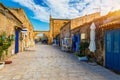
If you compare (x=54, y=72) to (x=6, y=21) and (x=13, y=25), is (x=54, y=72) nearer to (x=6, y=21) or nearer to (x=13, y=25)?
(x=6, y=21)

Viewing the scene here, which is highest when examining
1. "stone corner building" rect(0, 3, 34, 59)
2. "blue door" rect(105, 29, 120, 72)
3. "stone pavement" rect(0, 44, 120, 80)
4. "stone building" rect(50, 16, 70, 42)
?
"stone building" rect(50, 16, 70, 42)

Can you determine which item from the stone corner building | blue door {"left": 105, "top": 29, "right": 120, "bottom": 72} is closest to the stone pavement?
blue door {"left": 105, "top": 29, "right": 120, "bottom": 72}

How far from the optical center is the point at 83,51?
12828 mm

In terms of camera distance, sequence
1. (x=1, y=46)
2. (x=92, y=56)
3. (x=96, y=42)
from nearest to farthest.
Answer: (x=1, y=46) < (x=96, y=42) < (x=92, y=56)

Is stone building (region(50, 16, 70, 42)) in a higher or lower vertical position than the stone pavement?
higher

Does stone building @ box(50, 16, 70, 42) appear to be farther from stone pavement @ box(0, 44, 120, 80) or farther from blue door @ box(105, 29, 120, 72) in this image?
blue door @ box(105, 29, 120, 72)

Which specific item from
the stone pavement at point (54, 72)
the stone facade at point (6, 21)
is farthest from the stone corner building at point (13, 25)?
the stone pavement at point (54, 72)

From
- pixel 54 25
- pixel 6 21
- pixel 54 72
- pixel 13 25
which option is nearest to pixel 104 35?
pixel 54 72

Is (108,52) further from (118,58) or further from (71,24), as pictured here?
(71,24)

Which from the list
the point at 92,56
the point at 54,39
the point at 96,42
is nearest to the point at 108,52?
the point at 96,42

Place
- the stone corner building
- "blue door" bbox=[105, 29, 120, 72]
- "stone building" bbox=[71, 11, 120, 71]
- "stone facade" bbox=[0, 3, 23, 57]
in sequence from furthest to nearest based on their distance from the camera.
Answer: the stone corner building
"stone facade" bbox=[0, 3, 23, 57]
"stone building" bbox=[71, 11, 120, 71]
"blue door" bbox=[105, 29, 120, 72]

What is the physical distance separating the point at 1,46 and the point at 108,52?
20.0 ft

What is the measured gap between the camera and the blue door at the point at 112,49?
7645 mm

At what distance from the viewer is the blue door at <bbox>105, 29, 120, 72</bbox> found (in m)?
7.64
